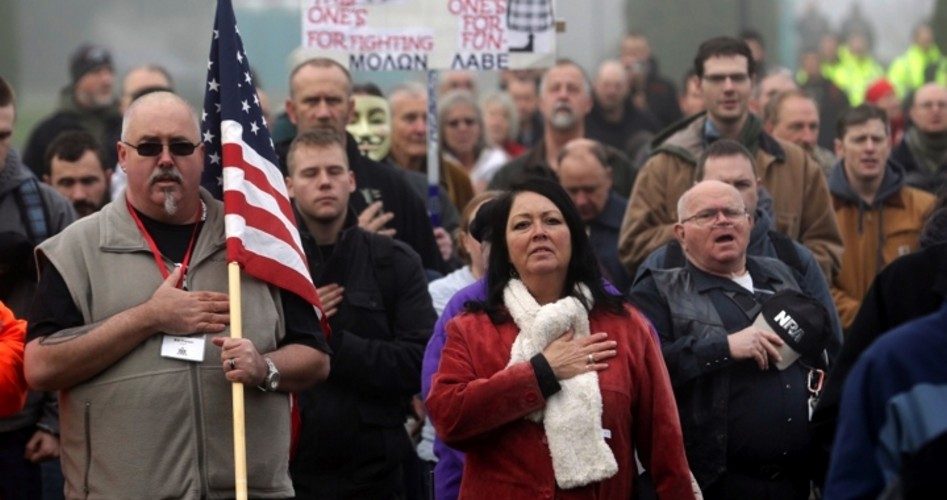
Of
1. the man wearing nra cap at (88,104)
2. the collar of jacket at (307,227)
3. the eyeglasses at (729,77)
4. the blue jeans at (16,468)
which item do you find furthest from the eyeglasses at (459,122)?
the blue jeans at (16,468)

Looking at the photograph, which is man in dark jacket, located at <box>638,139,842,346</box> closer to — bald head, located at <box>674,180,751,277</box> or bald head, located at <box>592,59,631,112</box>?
bald head, located at <box>674,180,751,277</box>

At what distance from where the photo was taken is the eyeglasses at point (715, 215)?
9.17m

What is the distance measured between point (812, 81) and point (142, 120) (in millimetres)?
15642

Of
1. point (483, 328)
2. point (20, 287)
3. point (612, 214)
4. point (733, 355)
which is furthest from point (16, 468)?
point (612, 214)

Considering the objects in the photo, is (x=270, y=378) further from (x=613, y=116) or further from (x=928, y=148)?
(x=613, y=116)

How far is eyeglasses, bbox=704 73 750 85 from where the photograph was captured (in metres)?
11.7

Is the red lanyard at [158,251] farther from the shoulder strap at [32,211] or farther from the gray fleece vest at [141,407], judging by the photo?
the shoulder strap at [32,211]

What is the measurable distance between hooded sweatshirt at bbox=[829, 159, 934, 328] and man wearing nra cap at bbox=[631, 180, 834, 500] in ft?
10.6

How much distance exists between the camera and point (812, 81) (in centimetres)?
2252

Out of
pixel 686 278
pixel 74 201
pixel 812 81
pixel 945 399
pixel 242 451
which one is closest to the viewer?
pixel 945 399

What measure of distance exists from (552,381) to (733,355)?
1.36 metres

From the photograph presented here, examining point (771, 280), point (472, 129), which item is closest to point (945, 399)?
point (771, 280)

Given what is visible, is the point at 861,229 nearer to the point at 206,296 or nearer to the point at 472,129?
the point at 472,129

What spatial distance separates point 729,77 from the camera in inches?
461
